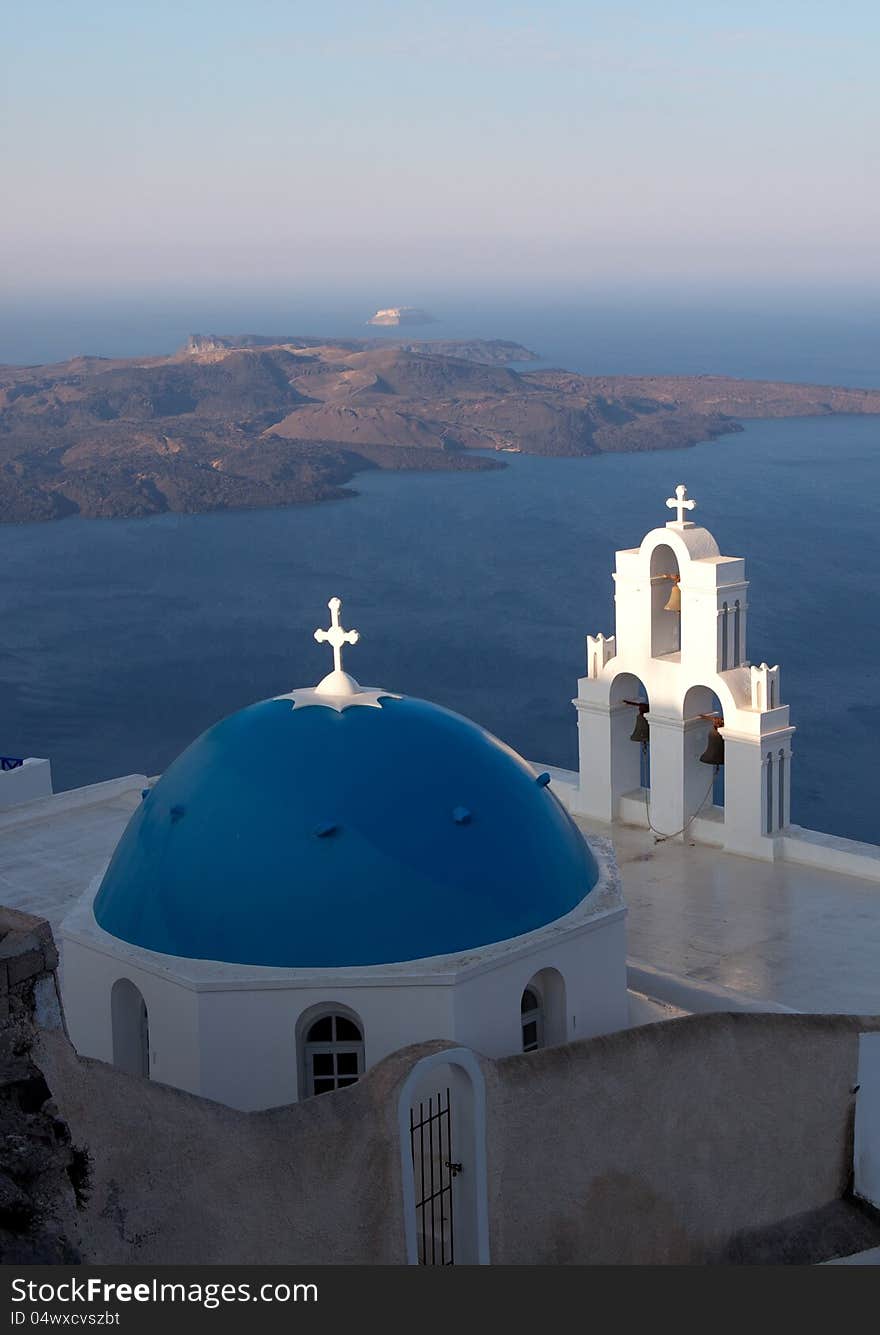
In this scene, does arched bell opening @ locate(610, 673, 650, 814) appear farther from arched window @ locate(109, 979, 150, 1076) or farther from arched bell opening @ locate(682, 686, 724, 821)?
arched window @ locate(109, 979, 150, 1076)

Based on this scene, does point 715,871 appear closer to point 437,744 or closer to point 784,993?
point 784,993

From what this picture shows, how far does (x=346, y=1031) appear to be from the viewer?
10.6 m

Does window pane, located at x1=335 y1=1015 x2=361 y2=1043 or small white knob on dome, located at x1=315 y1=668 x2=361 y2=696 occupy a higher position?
small white knob on dome, located at x1=315 y1=668 x2=361 y2=696

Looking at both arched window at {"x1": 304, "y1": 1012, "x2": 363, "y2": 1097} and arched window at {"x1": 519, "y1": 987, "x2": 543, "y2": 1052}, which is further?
arched window at {"x1": 519, "y1": 987, "x2": 543, "y2": 1052}

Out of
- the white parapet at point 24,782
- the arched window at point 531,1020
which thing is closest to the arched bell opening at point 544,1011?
the arched window at point 531,1020

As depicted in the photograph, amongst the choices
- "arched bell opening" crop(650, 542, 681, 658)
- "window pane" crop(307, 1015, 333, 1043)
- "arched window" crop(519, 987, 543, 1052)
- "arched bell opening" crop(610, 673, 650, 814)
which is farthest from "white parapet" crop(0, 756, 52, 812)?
"arched window" crop(519, 987, 543, 1052)

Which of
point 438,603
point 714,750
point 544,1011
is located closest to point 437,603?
point 438,603

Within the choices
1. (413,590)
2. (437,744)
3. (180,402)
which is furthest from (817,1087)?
(180,402)

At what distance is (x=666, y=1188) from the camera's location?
412 inches

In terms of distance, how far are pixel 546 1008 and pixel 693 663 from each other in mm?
6118

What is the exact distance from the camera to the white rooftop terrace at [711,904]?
13242 millimetres

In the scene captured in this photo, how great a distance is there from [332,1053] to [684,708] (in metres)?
7.26

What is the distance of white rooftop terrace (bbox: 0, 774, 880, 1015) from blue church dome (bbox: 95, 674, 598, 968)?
233 cm

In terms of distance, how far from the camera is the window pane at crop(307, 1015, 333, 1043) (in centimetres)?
1056
